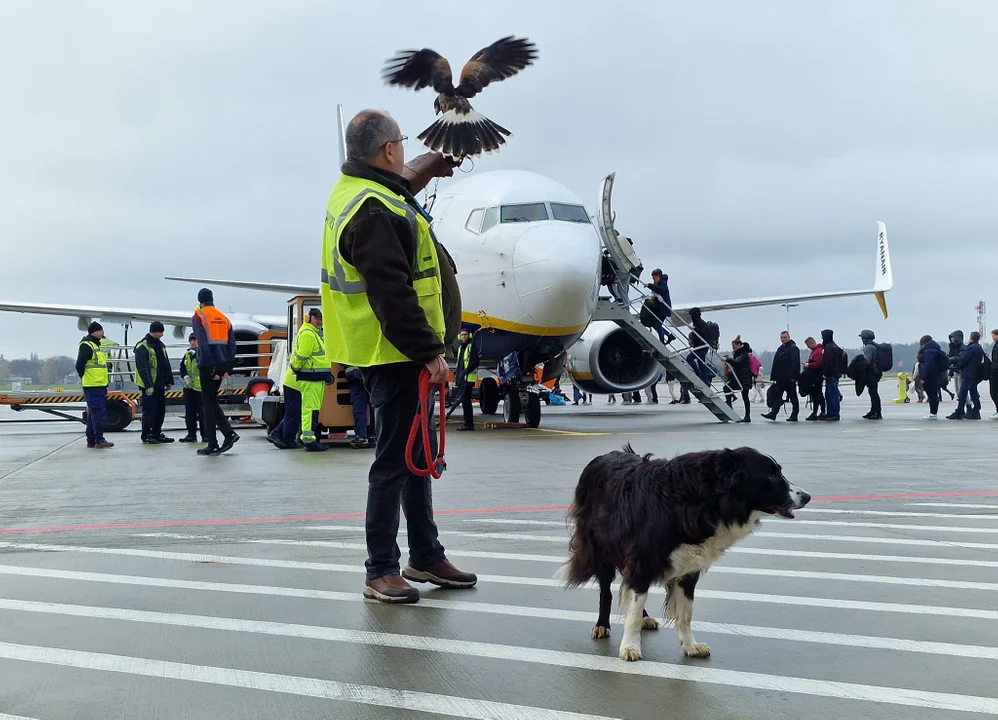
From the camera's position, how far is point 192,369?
14.4 meters

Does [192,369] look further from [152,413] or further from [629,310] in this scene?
[629,310]

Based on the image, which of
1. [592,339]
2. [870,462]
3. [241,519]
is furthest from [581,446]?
[592,339]

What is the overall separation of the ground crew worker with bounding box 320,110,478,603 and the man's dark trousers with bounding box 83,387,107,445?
10.2 metres

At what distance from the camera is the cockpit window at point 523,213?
15.1 m

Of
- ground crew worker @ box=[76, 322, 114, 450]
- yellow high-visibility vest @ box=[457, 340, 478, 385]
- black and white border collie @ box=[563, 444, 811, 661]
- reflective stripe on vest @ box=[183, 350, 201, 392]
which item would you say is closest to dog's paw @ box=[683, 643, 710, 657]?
black and white border collie @ box=[563, 444, 811, 661]

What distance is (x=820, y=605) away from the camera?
4168 mm

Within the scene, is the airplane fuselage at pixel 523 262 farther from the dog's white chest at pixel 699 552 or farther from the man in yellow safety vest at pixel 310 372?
the dog's white chest at pixel 699 552

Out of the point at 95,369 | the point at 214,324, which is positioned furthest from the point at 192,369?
the point at 214,324

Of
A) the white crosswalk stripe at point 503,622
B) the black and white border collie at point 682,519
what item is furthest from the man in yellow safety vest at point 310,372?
the black and white border collie at point 682,519

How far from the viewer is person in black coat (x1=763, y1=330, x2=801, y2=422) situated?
18422 mm

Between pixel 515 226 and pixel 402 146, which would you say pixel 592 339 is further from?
pixel 402 146

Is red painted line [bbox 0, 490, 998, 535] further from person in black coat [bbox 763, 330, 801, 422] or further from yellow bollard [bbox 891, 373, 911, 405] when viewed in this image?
yellow bollard [bbox 891, 373, 911, 405]

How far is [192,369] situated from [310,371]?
323cm

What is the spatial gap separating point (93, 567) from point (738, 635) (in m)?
3.27
